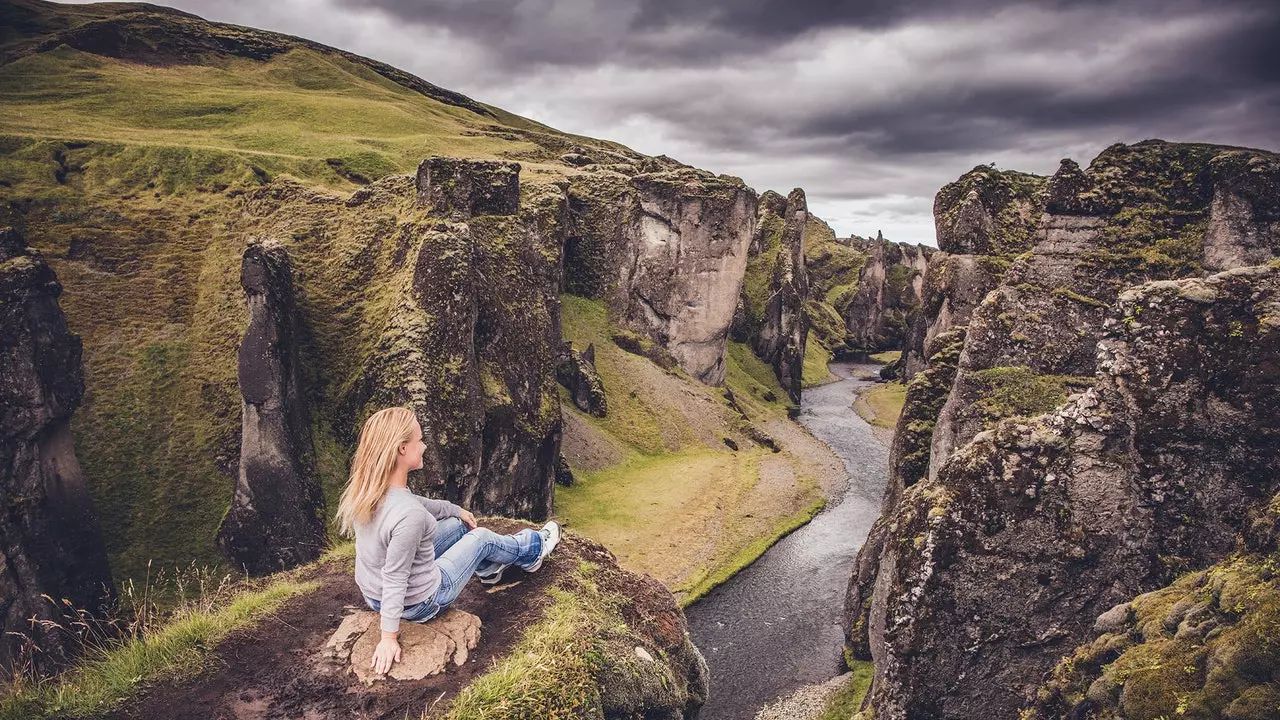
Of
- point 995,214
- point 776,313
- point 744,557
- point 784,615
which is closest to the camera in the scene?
point 995,214

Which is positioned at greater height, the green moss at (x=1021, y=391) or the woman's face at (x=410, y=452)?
the green moss at (x=1021, y=391)

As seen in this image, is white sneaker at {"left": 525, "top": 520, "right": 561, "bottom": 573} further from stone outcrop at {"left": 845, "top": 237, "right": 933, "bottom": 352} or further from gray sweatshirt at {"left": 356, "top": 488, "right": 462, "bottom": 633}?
stone outcrop at {"left": 845, "top": 237, "right": 933, "bottom": 352}

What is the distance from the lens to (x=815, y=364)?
126 m

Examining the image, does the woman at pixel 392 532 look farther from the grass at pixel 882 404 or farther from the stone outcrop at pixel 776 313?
the stone outcrop at pixel 776 313

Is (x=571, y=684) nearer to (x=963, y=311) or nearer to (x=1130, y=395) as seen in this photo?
(x=1130, y=395)

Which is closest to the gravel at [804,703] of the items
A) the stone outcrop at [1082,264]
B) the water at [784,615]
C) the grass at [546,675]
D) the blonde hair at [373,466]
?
the water at [784,615]

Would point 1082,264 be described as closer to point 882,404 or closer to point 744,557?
point 744,557

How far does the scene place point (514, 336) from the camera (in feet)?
143

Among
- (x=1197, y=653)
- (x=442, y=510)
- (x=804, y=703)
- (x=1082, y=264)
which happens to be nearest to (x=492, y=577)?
(x=442, y=510)

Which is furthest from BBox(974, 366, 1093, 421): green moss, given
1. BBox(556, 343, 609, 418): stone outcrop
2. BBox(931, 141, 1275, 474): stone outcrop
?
BBox(556, 343, 609, 418): stone outcrop

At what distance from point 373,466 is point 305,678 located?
10.7 feet

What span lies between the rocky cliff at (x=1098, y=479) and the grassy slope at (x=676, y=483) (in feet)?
80.9

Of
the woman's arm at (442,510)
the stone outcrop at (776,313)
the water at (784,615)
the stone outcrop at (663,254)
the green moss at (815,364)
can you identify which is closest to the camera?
the woman's arm at (442,510)

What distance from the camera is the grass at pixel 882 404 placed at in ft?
286
